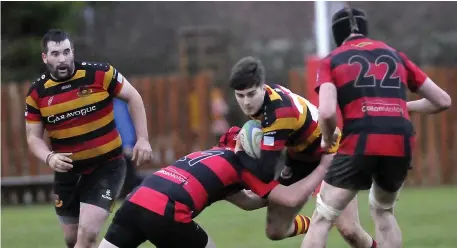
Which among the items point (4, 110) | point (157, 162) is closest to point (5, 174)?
point (4, 110)

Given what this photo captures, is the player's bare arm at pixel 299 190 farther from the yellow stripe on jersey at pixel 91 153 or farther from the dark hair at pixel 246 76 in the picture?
the yellow stripe on jersey at pixel 91 153

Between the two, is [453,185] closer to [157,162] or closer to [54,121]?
[157,162]

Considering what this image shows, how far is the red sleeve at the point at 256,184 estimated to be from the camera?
6160mm

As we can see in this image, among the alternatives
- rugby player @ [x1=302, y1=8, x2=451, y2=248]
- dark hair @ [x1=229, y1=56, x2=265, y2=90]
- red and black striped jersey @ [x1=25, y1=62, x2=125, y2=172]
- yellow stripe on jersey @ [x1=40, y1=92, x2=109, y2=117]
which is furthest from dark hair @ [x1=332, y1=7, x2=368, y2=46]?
yellow stripe on jersey @ [x1=40, y1=92, x2=109, y2=117]

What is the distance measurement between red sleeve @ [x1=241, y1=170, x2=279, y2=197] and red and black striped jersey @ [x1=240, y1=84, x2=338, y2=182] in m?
0.03

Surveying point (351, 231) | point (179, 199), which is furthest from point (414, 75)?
point (179, 199)

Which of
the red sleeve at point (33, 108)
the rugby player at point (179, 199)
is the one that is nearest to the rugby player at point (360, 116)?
the rugby player at point (179, 199)

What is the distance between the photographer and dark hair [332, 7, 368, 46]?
655cm

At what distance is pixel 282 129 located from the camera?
249 inches

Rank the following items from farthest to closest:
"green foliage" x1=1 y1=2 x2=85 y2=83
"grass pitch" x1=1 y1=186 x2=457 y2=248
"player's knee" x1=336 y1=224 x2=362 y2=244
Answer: "green foliage" x1=1 y1=2 x2=85 y2=83
"grass pitch" x1=1 y1=186 x2=457 y2=248
"player's knee" x1=336 y1=224 x2=362 y2=244

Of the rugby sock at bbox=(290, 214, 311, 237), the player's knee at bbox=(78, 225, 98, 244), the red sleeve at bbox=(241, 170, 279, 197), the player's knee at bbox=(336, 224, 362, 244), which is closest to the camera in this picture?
the red sleeve at bbox=(241, 170, 279, 197)

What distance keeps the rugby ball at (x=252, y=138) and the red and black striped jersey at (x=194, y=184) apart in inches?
4.9

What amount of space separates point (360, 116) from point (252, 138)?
2.32 ft

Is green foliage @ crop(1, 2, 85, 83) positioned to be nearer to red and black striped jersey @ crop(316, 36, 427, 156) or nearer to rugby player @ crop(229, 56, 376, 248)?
A: rugby player @ crop(229, 56, 376, 248)
